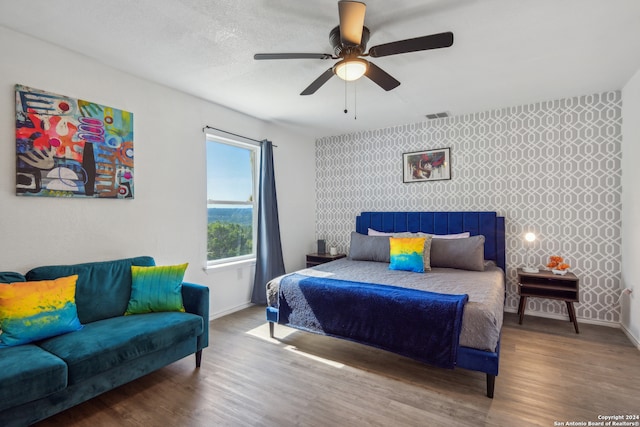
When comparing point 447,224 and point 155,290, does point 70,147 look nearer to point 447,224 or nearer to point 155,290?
point 155,290

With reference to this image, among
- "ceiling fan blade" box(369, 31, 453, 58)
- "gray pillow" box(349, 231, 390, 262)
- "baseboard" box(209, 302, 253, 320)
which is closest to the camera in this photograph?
"ceiling fan blade" box(369, 31, 453, 58)

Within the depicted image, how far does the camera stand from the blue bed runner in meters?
2.31

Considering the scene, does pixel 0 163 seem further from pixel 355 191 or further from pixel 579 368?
pixel 579 368

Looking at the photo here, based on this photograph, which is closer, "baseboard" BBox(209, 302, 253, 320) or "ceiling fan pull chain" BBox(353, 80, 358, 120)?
"ceiling fan pull chain" BBox(353, 80, 358, 120)

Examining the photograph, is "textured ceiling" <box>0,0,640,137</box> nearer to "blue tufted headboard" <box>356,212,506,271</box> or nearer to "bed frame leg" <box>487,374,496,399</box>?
"blue tufted headboard" <box>356,212,506,271</box>

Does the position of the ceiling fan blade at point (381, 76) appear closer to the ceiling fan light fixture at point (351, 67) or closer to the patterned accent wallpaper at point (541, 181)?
the ceiling fan light fixture at point (351, 67)

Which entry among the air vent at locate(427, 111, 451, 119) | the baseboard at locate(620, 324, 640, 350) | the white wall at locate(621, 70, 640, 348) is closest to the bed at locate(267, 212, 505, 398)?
the white wall at locate(621, 70, 640, 348)

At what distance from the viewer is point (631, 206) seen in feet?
10.3

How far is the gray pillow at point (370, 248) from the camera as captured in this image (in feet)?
13.6

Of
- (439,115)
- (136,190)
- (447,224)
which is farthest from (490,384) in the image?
(136,190)

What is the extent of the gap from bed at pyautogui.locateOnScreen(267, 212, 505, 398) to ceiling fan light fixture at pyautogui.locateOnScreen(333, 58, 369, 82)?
172cm

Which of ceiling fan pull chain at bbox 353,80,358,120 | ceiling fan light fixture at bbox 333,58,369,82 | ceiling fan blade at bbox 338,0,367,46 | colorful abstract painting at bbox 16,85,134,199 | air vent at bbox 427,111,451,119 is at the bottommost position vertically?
colorful abstract painting at bbox 16,85,134,199

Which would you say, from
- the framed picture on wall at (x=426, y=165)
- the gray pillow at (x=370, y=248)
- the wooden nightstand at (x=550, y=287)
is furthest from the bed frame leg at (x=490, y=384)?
the framed picture on wall at (x=426, y=165)

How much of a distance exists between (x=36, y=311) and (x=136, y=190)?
52.9 inches
